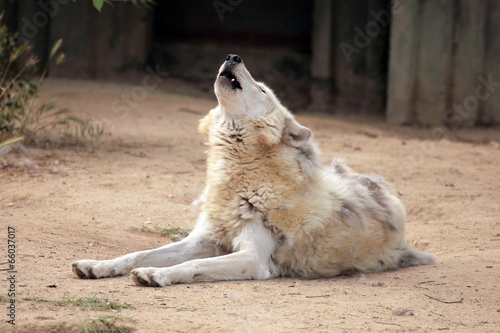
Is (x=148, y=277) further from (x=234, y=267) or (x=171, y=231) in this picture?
(x=171, y=231)

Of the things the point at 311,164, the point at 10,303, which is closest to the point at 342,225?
the point at 311,164

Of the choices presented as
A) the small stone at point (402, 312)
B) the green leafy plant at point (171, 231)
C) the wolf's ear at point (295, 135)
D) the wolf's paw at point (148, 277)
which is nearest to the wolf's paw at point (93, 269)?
the wolf's paw at point (148, 277)

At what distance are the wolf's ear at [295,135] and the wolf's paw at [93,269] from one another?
1.48 metres

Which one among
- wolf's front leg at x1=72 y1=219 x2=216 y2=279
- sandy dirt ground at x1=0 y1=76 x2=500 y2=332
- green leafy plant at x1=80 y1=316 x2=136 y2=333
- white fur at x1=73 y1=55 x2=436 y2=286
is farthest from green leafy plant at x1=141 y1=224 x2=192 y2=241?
green leafy plant at x1=80 y1=316 x2=136 y2=333

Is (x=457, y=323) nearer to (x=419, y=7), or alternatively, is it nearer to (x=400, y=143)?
(x=400, y=143)

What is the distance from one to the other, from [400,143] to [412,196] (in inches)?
117

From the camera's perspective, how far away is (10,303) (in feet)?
10.3

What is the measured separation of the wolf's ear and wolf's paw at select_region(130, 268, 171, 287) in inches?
52.8

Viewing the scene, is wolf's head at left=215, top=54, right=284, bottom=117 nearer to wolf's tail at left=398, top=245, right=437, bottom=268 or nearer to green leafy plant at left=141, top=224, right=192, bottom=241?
green leafy plant at left=141, top=224, right=192, bottom=241

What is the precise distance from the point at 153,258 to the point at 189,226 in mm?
1176

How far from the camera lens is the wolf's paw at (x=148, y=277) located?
A: 3.69 m

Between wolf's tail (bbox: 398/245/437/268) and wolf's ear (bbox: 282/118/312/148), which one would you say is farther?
wolf's tail (bbox: 398/245/437/268)

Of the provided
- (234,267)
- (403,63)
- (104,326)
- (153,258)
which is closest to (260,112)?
(234,267)

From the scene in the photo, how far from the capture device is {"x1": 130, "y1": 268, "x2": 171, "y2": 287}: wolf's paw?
145 inches
